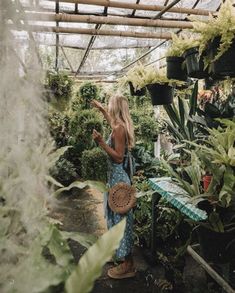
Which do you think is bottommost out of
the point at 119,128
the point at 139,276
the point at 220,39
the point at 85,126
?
the point at 139,276

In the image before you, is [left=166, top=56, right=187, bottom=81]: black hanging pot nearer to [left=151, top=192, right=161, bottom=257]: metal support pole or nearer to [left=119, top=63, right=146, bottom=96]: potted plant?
[left=119, top=63, right=146, bottom=96]: potted plant

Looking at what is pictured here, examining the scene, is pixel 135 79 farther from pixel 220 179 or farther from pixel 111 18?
pixel 220 179

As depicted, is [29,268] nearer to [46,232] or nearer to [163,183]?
[46,232]

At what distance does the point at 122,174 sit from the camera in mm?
2779

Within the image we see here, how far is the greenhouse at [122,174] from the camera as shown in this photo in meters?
1.07

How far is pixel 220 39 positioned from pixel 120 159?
1.28m

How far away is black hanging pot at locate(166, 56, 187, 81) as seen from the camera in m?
2.32

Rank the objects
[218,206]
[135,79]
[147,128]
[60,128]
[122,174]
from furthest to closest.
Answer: [60,128] < [147,128] < [135,79] < [122,174] < [218,206]

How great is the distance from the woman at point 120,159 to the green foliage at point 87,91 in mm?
2290

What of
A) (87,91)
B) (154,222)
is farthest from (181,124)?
(87,91)

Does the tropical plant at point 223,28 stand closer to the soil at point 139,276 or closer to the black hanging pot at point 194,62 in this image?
the black hanging pot at point 194,62

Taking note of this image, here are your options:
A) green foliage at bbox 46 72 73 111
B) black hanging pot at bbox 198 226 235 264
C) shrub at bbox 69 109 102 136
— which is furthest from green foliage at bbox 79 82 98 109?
black hanging pot at bbox 198 226 235 264

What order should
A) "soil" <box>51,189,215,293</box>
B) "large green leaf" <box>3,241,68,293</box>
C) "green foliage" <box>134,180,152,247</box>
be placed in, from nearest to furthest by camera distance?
"large green leaf" <box>3,241,68,293</box> < "soil" <box>51,189,215,293</box> < "green foliage" <box>134,180,152,247</box>

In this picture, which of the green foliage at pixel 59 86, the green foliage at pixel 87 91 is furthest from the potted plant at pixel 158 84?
the green foliage at pixel 87 91
